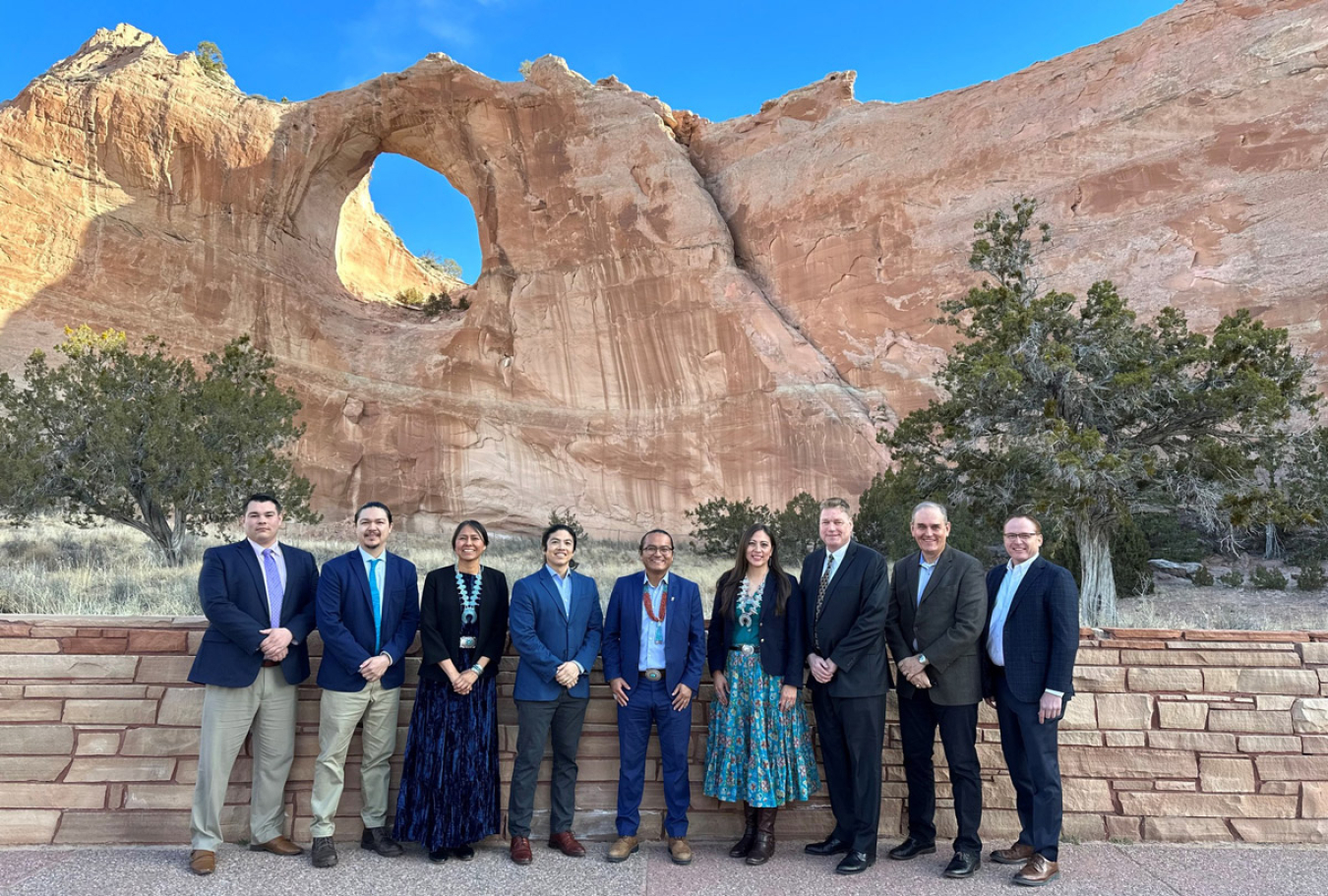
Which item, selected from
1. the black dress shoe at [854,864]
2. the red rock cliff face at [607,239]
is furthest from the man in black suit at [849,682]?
the red rock cliff face at [607,239]

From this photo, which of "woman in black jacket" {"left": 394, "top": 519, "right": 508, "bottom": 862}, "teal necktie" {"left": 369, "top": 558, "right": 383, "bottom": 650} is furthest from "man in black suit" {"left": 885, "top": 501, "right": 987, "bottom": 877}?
"teal necktie" {"left": 369, "top": 558, "right": 383, "bottom": 650}

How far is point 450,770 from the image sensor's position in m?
4.09

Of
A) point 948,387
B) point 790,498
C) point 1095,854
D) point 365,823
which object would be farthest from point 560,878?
point 790,498

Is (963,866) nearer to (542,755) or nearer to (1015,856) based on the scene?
(1015,856)

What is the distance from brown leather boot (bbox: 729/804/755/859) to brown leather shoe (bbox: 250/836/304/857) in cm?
229

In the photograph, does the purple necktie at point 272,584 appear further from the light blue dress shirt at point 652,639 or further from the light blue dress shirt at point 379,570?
the light blue dress shirt at point 652,639

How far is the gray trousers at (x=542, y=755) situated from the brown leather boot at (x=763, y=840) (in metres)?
0.98

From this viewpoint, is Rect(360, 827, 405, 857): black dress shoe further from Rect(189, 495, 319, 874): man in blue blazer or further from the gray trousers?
the gray trousers

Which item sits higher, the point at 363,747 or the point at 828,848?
the point at 363,747

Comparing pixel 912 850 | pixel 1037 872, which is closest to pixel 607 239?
pixel 912 850

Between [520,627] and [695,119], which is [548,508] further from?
[520,627]

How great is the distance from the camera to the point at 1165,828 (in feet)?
14.4

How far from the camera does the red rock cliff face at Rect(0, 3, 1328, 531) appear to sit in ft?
59.2

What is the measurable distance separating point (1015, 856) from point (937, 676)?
102cm
